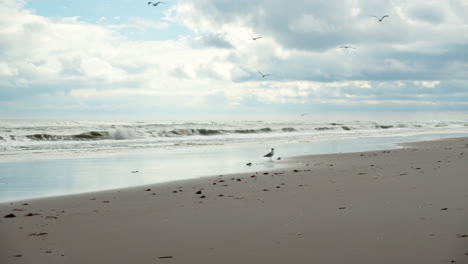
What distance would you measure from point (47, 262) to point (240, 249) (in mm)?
1949

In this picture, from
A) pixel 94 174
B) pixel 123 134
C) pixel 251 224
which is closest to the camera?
pixel 251 224

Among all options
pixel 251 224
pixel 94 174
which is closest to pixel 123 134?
pixel 94 174

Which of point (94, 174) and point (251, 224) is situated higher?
point (94, 174)

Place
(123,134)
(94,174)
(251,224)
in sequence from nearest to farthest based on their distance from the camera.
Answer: (251,224) → (94,174) → (123,134)

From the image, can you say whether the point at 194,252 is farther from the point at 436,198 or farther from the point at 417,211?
the point at 436,198

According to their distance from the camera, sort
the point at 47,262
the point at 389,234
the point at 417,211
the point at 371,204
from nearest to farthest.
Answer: the point at 47,262 < the point at 389,234 < the point at 417,211 < the point at 371,204

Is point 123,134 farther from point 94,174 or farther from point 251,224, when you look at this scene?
point 251,224

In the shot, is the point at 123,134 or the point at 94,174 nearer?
the point at 94,174

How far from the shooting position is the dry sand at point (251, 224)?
15.5ft

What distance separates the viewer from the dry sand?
471cm

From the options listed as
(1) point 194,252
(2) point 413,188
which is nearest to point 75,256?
(1) point 194,252

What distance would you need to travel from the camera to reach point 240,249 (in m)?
4.92

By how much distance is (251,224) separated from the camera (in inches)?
239

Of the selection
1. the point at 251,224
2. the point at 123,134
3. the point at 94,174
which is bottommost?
the point at 251,224
